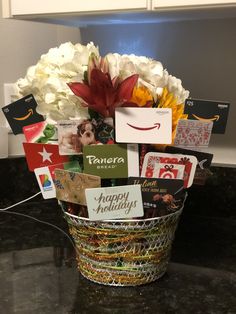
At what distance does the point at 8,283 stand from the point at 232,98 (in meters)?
0.77

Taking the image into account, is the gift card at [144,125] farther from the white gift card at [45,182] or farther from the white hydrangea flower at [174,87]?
the white gift card at [45,182]

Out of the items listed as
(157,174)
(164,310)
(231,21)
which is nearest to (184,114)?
(157,174)

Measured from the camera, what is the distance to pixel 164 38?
1.34 meters

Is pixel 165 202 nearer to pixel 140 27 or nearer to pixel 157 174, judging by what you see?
pixel 157 174

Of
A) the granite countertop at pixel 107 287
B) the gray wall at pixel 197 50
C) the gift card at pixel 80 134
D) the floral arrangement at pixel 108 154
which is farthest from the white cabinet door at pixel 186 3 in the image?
the granite countertop at pixel 107 287

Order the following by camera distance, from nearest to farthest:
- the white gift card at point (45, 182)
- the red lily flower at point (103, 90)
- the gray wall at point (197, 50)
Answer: the red lily flower at point (103, 90), the white gift card at point (45, 182), the gray wall at point (197, 50)

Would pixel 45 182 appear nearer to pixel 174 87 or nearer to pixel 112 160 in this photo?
pixel 112 160

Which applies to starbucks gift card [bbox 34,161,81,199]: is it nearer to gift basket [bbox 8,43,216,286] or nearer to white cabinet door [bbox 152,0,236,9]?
gift basket [bbox 8,43,216,286]

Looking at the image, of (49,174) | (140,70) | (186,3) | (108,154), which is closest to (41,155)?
(49,174)

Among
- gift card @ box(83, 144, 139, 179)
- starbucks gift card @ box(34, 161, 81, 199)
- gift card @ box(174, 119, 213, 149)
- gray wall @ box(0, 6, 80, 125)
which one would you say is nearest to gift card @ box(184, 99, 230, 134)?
gift card @ box(174, 119, 213, 149)

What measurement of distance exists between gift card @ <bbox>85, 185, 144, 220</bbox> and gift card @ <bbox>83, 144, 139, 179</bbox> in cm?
3

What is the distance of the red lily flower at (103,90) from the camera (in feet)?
2.69

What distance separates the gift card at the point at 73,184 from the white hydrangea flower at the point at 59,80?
0.34 ft

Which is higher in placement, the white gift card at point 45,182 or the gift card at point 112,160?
the gift card at point 112,160
